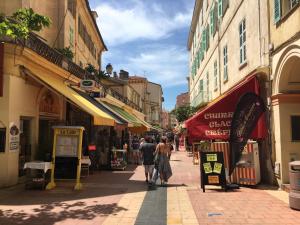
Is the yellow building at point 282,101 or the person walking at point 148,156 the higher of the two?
the yellow building at point 282,101

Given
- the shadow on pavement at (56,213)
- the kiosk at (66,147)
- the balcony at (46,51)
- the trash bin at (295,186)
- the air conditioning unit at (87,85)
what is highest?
the balcony at (46,51)

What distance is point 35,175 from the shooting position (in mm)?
11695

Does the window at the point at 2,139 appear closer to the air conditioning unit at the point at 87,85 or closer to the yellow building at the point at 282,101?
the air conditioning unit at the point at 87,85

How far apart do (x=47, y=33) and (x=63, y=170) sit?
33.4ft

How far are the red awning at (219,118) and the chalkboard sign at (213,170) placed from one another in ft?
3.69

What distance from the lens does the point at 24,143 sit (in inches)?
532

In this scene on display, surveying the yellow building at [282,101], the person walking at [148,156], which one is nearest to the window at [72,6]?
the person walking at [148,156]

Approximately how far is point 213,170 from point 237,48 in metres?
6.52

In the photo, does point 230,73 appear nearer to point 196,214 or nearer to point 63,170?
point 63,170

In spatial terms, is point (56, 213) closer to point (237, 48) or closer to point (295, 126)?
point (295, 126)

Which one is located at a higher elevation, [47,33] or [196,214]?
[47,33]

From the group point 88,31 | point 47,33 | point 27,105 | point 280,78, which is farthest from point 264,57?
point 88,31

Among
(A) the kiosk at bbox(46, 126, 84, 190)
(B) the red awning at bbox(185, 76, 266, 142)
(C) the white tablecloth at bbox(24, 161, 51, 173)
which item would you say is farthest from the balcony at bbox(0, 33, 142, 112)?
(B) the red awning at bbox(185, 76, 266, 142)

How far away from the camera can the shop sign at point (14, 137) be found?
11773 mm
